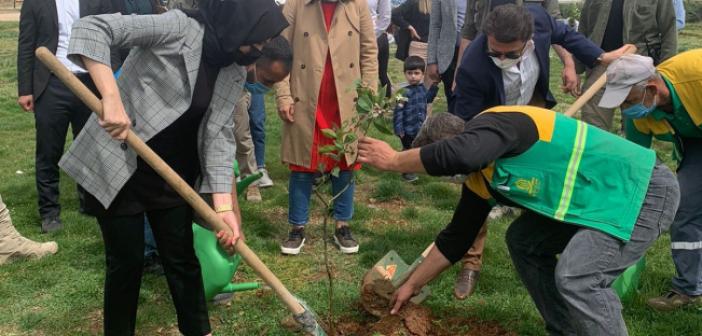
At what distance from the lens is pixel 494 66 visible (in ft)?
12.4

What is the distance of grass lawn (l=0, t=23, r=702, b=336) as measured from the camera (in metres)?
3.61

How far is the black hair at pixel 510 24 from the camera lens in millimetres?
3412

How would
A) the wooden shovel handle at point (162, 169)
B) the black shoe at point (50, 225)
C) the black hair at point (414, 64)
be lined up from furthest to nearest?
the black hair at point (414, 64) → the black shoe at point (50, 225) → the wooden shovel handle at point (162, 169)

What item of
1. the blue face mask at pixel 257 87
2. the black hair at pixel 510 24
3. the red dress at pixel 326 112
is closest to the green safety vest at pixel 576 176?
the black hair at pixel 510 24

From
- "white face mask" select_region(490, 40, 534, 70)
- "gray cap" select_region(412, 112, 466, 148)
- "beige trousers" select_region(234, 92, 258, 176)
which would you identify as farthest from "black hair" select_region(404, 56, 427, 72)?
"gray cap" select_region(412, 112, 466, 148)

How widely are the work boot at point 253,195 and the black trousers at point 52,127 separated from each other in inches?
54.4

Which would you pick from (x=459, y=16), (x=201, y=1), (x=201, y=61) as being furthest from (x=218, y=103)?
(x=459, y=16)

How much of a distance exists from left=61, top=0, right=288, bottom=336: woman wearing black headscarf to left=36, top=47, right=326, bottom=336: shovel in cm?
5

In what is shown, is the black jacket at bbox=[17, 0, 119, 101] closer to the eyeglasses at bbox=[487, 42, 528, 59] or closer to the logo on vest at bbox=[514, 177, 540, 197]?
the eyeglasses at bbox=[487, 42, 528, 59]

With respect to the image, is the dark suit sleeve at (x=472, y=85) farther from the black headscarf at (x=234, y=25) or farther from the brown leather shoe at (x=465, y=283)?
the black headscarf at (x=234, y=25)

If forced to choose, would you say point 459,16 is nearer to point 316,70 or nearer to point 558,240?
point 316,70

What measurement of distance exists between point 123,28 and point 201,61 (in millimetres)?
374

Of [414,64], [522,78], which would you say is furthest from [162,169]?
[414,64]

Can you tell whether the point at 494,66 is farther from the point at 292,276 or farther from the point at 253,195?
the point at 253,195
